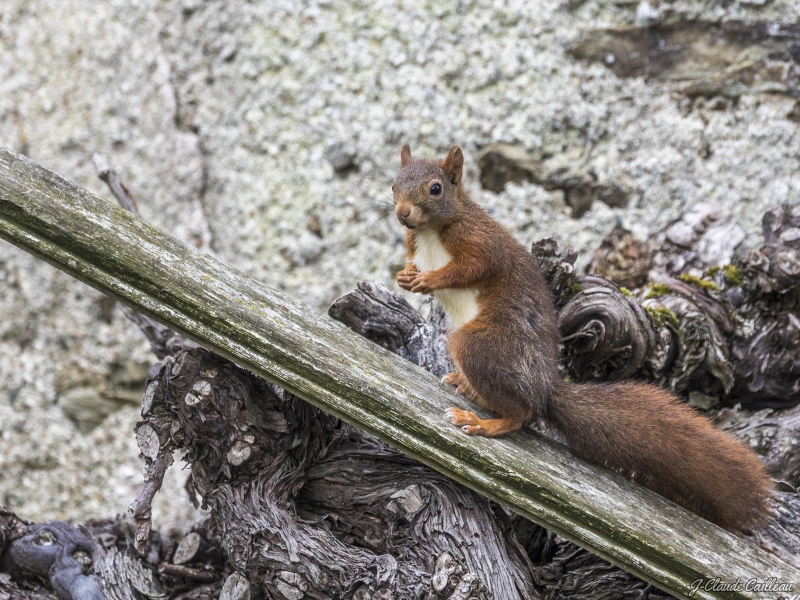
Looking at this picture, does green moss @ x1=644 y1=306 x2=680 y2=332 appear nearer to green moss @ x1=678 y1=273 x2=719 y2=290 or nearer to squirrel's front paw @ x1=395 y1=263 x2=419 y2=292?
green moss @ x1=678 y1=273 x2=719 y2=290

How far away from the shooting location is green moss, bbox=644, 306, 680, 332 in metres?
2.67

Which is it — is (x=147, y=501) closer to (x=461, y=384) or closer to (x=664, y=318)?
(x=461, y=384)

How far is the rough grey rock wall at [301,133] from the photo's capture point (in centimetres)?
307

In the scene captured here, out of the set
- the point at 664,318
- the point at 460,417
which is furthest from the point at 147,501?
the point at 664,318

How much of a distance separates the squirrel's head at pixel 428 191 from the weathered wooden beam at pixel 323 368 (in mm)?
623

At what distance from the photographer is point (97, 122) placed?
11.5 feet

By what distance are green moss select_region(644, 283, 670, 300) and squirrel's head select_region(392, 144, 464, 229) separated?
726 millimetres

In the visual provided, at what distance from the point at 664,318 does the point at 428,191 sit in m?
0.87

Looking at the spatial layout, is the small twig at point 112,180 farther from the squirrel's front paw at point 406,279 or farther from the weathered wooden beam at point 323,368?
the squirrel's front paw at point 406,279

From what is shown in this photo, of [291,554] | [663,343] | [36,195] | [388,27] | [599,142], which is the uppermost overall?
[388,27]

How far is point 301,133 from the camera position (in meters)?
3.35

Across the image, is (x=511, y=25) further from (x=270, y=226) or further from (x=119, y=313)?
(x=119, y=313)

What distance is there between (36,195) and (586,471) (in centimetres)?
151

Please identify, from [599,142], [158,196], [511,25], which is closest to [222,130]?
[158,196]
